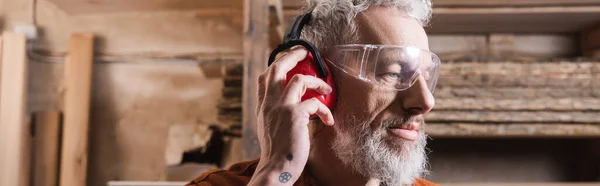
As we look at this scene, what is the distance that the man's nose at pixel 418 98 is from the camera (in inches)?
52.4

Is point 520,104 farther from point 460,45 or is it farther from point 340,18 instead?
point 340,18

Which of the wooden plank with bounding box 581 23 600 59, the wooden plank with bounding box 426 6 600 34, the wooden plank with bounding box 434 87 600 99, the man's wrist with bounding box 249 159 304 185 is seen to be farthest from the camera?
the wooden plank with bounding box 581 23 600 59

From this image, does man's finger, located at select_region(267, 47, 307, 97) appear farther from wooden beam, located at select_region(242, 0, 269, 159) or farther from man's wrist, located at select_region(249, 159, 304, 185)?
wooden beam, located at select_region(242, 0, 269, 159)

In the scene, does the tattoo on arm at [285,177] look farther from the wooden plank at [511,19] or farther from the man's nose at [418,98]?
the wooden plank at [511,19]

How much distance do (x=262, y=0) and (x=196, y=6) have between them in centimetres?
100

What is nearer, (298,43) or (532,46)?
(298,43)

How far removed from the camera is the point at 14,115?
277cm

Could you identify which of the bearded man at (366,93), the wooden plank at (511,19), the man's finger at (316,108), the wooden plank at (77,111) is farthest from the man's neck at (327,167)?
the wooden plank at (77,111)

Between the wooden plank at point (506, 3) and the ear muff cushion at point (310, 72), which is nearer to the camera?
the ear muff cushion at point (310, 72)

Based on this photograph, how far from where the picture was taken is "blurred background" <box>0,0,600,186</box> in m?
2.16

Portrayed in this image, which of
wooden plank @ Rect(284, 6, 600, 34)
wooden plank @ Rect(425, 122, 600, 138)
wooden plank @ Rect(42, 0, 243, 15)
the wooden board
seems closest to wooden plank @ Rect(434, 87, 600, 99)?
wooden plank @ Rect(425, 122, 600, 138)

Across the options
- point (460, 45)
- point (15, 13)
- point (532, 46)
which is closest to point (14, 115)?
point (15, 13)

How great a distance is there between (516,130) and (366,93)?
1007mm

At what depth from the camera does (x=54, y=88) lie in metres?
3.03
